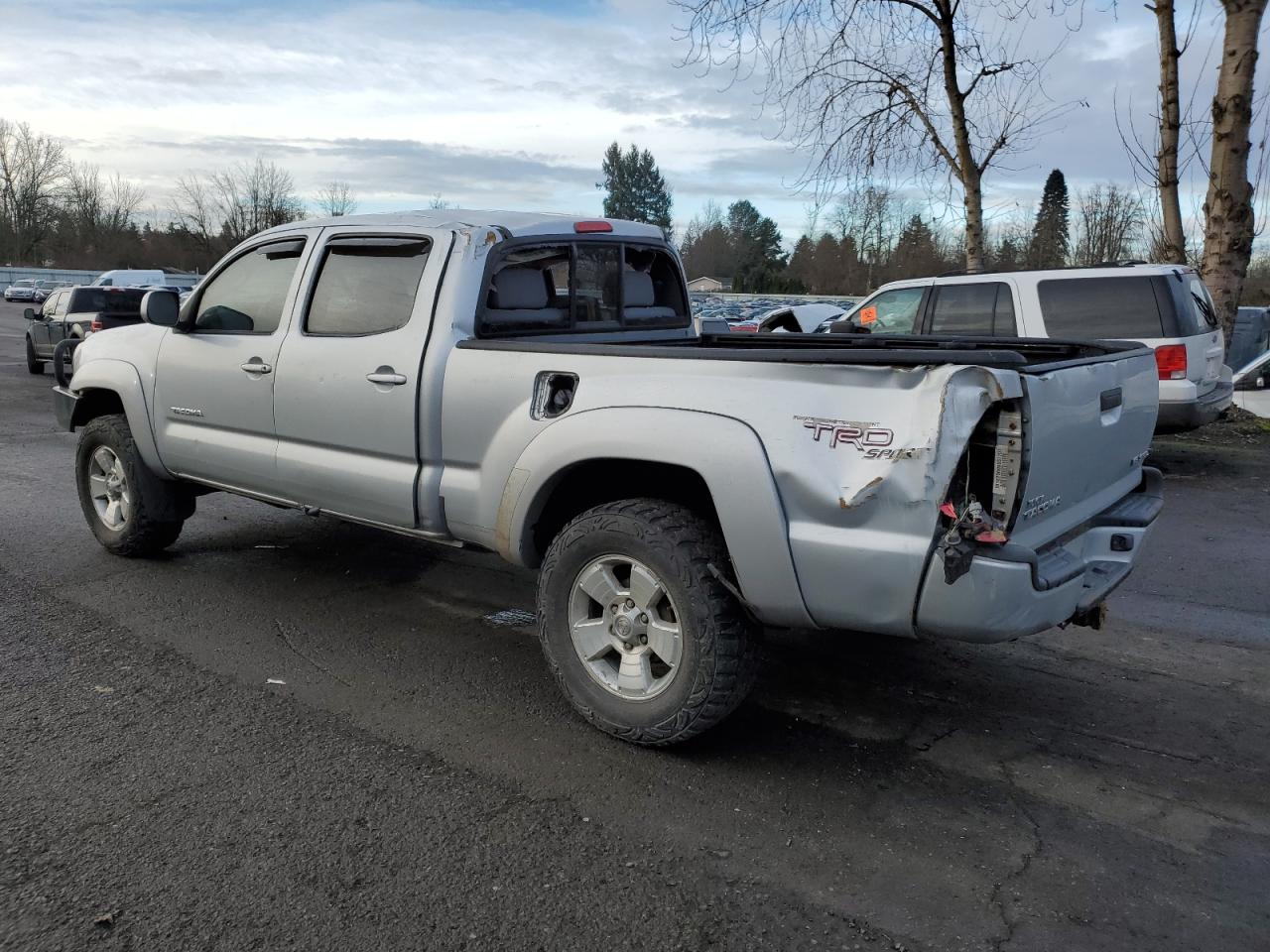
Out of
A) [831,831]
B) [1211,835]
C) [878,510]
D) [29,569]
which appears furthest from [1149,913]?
[29,569]

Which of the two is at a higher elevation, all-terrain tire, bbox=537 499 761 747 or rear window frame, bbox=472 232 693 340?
rear window frame, bbox=472 232 693 340

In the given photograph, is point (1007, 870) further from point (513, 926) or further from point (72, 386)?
point (72, 386)

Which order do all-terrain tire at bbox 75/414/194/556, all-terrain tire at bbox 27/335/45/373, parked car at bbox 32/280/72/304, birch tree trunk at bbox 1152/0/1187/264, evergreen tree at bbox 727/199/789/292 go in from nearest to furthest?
1. all-terrain tire at bbox 75/414/194/556
2. birch tree trunk at bbox 1152/0/1187/264
3. all-terrain tire at bbox 27/335/45/373
4. parked car at bbox 32/280/72/304
5. evergreen tree at bbox 727/199/789/292

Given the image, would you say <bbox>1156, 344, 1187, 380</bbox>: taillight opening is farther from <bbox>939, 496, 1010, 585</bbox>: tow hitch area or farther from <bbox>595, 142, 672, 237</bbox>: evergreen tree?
<bbox>595, 142, 672, 237</bbox>: evergreen tree

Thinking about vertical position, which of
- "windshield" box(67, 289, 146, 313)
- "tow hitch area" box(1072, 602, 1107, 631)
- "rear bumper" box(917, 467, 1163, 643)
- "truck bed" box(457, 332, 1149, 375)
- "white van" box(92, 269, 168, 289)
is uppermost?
"white van" box(92, 269, 168, 289)

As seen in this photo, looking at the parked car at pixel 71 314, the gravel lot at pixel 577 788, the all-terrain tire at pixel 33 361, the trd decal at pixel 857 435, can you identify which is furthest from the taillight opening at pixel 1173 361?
the all-terrain tire at pixel 33 361

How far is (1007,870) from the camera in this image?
291cm

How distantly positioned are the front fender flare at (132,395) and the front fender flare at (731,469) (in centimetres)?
322

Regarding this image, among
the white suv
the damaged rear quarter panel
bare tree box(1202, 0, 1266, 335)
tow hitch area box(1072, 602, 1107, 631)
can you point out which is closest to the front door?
the damaged rear quarter panel

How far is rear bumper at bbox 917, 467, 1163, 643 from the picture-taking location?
2971 mm

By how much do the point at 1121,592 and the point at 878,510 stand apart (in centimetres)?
349

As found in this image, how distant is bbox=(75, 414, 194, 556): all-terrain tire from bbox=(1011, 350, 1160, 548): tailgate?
4.89m

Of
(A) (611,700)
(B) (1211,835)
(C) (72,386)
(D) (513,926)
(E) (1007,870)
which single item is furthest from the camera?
(C) (72,386)

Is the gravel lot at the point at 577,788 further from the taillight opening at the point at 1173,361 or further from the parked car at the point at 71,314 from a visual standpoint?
the parked car at the point at 71,314
